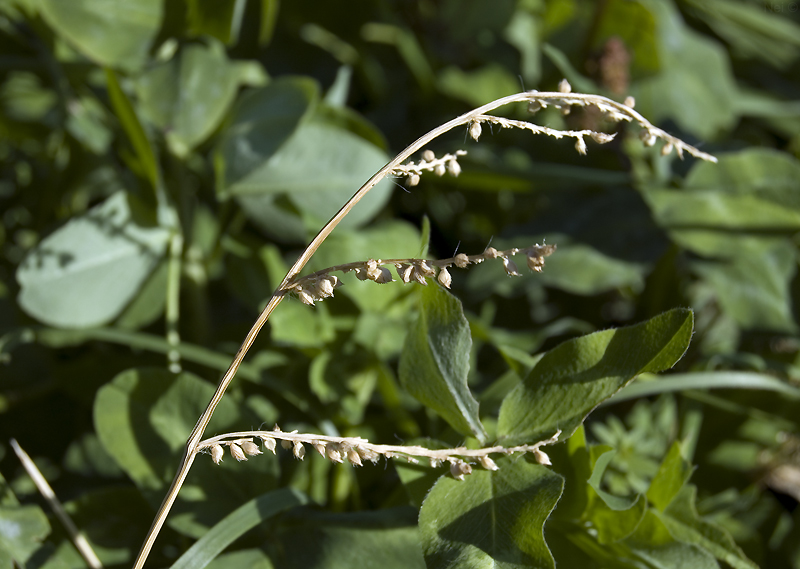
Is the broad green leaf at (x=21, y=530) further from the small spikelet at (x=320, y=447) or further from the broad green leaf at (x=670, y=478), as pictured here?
the broad green leaf at (x=670, y=478)

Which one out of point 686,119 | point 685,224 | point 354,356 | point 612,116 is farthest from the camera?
point 686,119

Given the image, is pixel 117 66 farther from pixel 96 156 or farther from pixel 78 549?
pixel 78 549

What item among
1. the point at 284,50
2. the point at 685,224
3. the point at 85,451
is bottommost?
the point at 85,451

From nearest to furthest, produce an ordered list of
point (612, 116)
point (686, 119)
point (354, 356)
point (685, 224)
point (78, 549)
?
1. point (612, 116)
2. point (78, 549)
3. point (354, 356)
4. point (685, 224)
5. point (686, 119)

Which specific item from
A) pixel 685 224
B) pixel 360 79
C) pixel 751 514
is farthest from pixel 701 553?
pixel 360 79

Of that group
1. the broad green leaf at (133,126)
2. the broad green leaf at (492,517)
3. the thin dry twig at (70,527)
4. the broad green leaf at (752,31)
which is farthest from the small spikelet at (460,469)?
the broad green leaf at (752,31)

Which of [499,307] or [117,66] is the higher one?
[117,66]

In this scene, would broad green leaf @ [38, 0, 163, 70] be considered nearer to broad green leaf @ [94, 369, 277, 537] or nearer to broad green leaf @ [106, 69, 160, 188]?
broad green leaf @ [106, 69, 160, 188]
